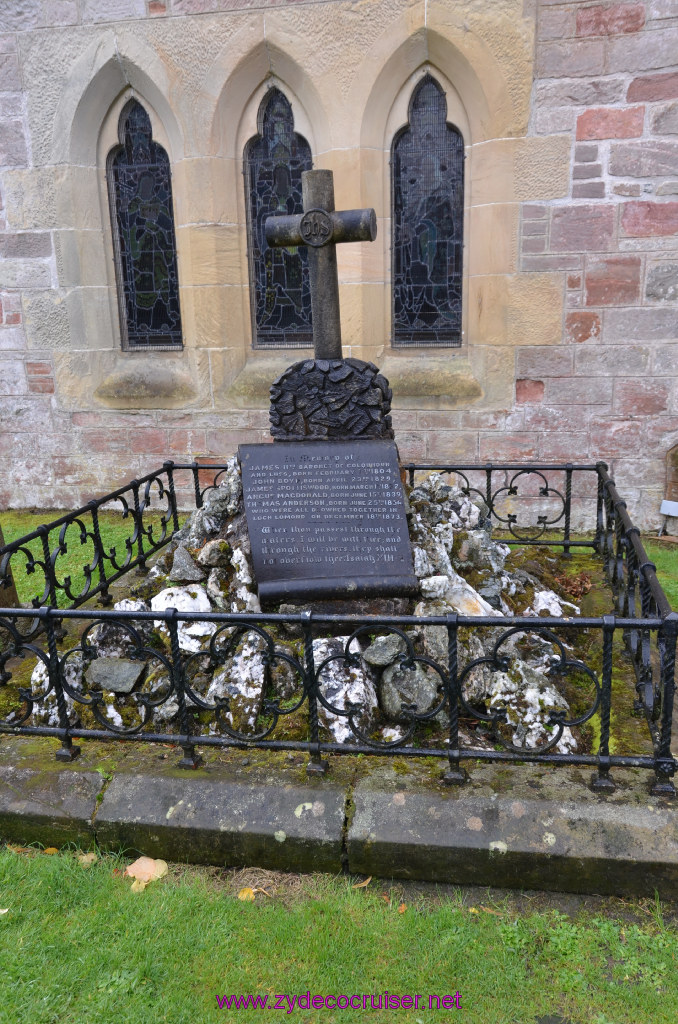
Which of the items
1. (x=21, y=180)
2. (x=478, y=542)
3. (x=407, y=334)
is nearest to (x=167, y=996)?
(x=478, y=542)

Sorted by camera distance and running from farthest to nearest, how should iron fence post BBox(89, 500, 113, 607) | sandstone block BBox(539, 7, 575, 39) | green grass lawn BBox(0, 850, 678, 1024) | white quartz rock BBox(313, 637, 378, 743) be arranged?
sandstone block BBox(539, 7, 575, 39), iron fence post BBox(89, 500, 113, 607), white quartz rock BBox(313, 637, 378, 743), green grass lawn BBox(0, 850, 678, 1024)

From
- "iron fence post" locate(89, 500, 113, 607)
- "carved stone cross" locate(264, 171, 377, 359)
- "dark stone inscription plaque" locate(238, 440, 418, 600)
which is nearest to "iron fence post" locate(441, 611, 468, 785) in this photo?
"dark stone inscription plaque" locate(238, 440, 418, 600)

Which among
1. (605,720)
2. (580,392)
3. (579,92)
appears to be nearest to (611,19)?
(579,92)

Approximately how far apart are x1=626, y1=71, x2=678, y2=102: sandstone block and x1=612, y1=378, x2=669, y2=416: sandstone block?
2229mm

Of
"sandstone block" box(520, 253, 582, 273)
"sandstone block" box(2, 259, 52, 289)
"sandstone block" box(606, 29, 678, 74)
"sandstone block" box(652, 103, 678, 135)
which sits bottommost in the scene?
"sandstone block" box(520, 253, 582, 273)

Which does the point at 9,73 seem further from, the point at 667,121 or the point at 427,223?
the point at 667,121

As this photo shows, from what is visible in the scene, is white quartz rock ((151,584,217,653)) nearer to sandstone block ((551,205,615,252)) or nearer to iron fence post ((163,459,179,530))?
iron fence post ((163,459,179,530))

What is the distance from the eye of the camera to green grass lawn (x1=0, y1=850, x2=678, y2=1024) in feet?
7.13

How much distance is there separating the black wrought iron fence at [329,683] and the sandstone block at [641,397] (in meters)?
2.86

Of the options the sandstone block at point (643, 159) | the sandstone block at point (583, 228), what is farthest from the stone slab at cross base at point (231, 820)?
the sandstone block at point (643, 159)

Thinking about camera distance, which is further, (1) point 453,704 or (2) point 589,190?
(2) point 589,190

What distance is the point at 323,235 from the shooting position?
13.0 feet

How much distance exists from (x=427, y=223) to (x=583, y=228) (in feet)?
4.75

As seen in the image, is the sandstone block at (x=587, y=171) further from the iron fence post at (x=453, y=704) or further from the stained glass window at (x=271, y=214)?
the iron fence post at (x=453, y=704)
